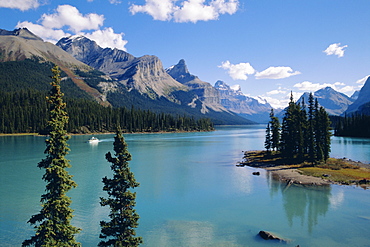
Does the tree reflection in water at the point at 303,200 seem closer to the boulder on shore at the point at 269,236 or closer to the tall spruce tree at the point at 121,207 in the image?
the boulder on shore at the point at 269,236

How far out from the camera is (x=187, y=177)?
6312 centimetres

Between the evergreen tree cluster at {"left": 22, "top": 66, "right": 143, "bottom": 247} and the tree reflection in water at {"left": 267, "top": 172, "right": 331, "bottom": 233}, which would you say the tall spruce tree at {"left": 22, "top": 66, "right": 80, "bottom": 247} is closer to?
the evergreen tree cluster at {"left": 22, "top": 66, "right": 143, "bottom": 247}

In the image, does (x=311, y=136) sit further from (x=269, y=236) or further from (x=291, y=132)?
(x=269, y=236)

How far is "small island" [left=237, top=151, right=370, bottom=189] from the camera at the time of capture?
5534cm

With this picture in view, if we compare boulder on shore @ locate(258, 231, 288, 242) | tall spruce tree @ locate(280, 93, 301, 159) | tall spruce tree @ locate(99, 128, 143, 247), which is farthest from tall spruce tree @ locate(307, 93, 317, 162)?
tall spruce tree @ locate(99, 128, 143, 247)

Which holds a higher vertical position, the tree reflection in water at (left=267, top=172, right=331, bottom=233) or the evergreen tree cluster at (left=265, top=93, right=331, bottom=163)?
the evergreen tree cluster at (left=265, top=93, right=331, bottom=163)

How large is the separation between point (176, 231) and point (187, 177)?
3140cm

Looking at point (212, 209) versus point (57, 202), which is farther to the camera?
point (212, 209)

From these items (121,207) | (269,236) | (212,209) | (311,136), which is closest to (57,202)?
(121,207)

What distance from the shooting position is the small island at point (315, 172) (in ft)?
182

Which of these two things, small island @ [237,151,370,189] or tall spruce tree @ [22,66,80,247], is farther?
small island @ [237,151,370,189]

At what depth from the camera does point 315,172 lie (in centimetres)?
6406

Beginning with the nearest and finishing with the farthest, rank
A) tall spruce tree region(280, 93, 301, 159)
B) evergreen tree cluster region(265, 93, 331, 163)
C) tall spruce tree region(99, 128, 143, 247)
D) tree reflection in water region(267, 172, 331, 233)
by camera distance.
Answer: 1. tall spruce tree region(99, 128, 143, 247)
2. tree reflection in water region(267, 172, 331, 233)
3. evergreen tree cluster region(265, 93, 331, 163)
4. tall spruce tree region(280, 93, 301, 159)

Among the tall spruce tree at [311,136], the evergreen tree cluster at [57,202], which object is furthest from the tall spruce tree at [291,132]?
the evergreen tree cluster at [57,202]
